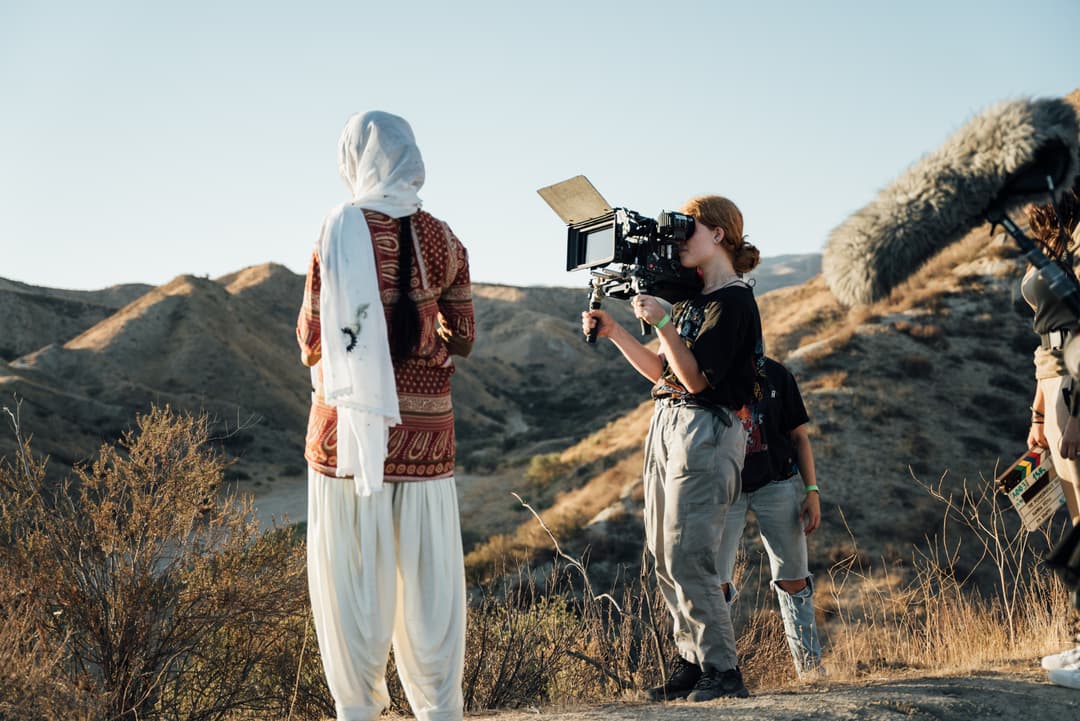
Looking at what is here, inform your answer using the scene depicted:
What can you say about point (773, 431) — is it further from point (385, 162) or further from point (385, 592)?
point (385, 162)

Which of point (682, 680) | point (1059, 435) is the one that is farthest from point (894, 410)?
point (682, 680)

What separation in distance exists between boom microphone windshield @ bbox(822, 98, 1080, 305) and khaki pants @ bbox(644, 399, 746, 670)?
3.87 feet

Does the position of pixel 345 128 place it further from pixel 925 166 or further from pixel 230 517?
pixel 230 517

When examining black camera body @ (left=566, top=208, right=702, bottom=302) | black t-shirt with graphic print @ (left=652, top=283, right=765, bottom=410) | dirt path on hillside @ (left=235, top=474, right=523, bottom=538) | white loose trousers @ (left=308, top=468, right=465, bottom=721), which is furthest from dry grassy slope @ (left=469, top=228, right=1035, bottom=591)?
white loose trousers @ (left=308, top=468, right=465, bottom=721)

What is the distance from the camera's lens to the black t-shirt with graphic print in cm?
334

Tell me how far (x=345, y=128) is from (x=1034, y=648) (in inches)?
156

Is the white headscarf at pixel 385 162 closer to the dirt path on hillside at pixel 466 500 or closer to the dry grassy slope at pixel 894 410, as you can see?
the dry grassy slope at pixel 894 410

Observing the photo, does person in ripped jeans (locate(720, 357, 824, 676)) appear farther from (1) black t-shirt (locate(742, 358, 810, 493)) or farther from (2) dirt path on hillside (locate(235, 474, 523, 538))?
(2) dirt path on hillside (locate(235, 474, 523, 538))

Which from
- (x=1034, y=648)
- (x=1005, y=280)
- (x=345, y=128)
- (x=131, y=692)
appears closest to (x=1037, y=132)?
(x=345, y=128)

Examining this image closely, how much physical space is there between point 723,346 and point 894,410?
574 inches

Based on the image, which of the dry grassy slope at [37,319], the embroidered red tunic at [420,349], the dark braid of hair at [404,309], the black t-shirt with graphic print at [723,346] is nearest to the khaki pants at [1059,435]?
the black t-shirt with graphic print at [723,346]

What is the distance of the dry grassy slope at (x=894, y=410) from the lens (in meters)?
14.6

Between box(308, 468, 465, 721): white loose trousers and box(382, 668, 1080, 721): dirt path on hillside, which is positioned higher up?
box(308, 468, 465, 721): white loose trousers

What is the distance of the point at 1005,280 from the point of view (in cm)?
→ 2042
